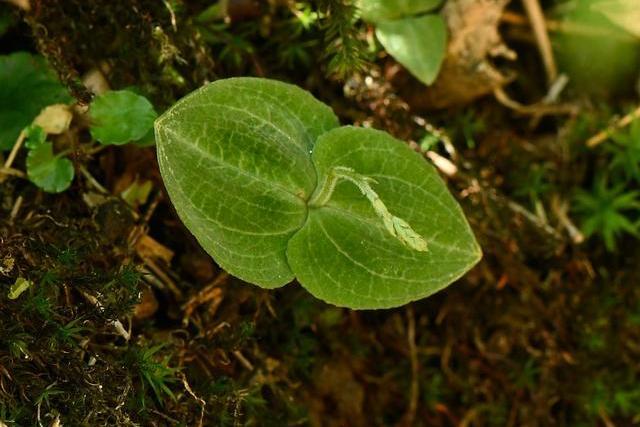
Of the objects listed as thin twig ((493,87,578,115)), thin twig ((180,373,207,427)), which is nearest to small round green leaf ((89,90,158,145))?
thin twig ((180,373,207,427))

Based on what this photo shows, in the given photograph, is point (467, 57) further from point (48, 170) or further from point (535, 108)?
point (48, 170)

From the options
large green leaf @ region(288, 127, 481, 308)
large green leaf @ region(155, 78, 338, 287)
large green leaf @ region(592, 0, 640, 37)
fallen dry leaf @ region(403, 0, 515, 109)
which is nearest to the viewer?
large green leaf @ region(155, 78, 338, 287)

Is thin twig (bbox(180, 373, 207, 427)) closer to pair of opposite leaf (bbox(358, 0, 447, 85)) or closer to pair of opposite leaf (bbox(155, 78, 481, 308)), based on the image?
pair of opposite leaf (bbox(155, 78, 481, 308))

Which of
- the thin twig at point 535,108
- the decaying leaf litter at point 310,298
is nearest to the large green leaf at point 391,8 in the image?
the decaying leaf litter at point 310,298

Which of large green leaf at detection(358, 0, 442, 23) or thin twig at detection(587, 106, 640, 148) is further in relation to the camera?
thin twig at detection(587, 106, 640, 148)

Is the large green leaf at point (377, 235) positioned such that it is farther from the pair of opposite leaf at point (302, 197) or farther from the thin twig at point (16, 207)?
the thin twig at point (16, 207)

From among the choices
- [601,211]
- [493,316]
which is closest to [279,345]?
[493,316]

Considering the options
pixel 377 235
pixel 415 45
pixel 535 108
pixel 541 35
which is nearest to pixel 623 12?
pixel 541 35
